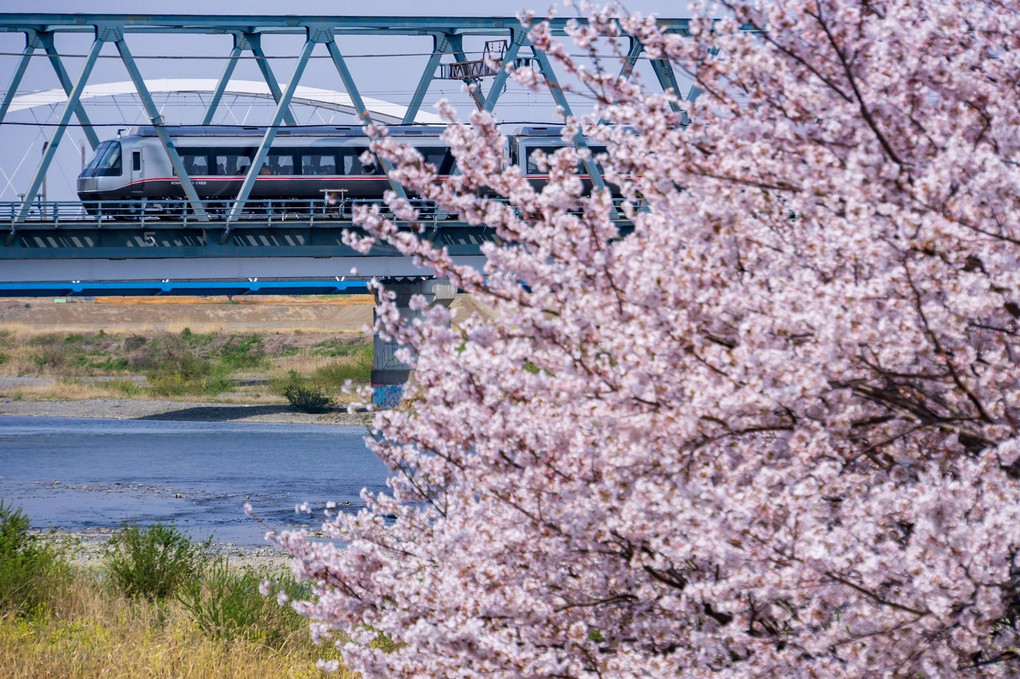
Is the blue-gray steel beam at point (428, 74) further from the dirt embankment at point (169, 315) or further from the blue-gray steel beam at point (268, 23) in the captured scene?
the dirt embankment at point (169, 315)

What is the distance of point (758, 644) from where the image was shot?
4438 mm

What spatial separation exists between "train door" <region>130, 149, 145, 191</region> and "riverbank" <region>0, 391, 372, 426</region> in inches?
790

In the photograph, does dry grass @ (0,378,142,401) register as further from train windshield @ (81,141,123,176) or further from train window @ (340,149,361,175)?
train window @ (340,149,361,175)

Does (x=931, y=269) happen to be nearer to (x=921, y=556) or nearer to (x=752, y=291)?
(x=752, y=291)

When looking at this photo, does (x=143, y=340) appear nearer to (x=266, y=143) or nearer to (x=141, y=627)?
(x=266, y=143)

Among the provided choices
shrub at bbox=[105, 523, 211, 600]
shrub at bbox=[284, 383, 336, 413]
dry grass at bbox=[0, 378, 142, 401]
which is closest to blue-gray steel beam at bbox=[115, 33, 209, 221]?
shrub at bbox=[105, 523, 211, 600]

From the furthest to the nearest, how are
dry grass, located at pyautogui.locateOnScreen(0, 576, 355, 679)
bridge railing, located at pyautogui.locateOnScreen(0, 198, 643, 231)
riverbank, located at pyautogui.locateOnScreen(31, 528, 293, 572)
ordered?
bridge railing, located at pyautogui.locateOnScreen(0, 198, 643, 231) → riverbank, located at pyautogui.locateOnScreen(31, 528, 293, 572) → dry grass, located at pyautogui.locateOnScreen(0, 576, 355, 679)

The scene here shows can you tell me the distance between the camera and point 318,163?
40.3 m

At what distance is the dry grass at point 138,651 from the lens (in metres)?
8.94

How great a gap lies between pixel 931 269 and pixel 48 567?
37.9 feet

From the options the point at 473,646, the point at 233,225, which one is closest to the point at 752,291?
the point at 473,646

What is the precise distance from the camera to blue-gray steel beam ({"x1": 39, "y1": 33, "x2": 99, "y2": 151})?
1544 inches

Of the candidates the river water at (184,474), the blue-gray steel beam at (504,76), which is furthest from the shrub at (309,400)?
the blue-gray steel beam at (504,76)

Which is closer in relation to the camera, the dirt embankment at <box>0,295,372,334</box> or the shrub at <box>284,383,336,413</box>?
the shrub at <box>284,383,336,413</box>
